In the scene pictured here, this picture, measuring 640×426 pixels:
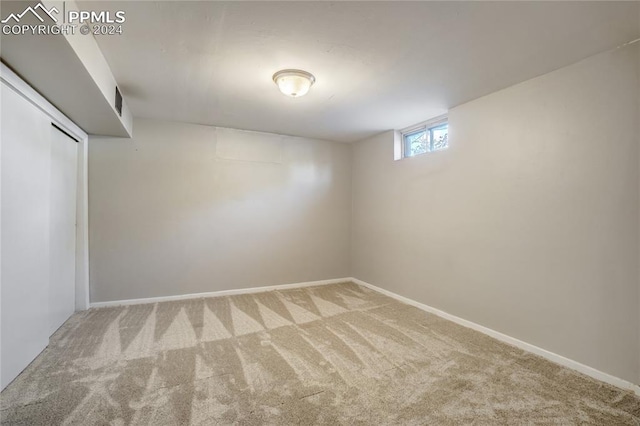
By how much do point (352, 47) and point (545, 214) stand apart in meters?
2.07

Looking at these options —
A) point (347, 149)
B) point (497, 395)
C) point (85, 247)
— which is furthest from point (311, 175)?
point (497, 395)

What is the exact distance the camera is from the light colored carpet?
163 cm

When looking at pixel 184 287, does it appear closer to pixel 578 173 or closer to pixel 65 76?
pixel 65 76

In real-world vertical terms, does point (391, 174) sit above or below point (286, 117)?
below

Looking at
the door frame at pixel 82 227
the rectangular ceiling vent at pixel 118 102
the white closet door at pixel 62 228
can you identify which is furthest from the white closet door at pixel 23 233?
the door frame at pixel 82 227

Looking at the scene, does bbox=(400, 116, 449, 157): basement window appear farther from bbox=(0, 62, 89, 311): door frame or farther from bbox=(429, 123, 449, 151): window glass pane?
bbox=(0, 62, 89, 311): door frame

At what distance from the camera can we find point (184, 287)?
378 centimetres

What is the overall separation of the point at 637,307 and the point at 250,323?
123 inches

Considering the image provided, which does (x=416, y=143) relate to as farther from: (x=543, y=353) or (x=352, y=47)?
(x=543, y=353)

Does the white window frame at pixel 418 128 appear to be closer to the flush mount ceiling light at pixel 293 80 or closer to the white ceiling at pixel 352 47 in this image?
the white ceiling at pixel 352 47
